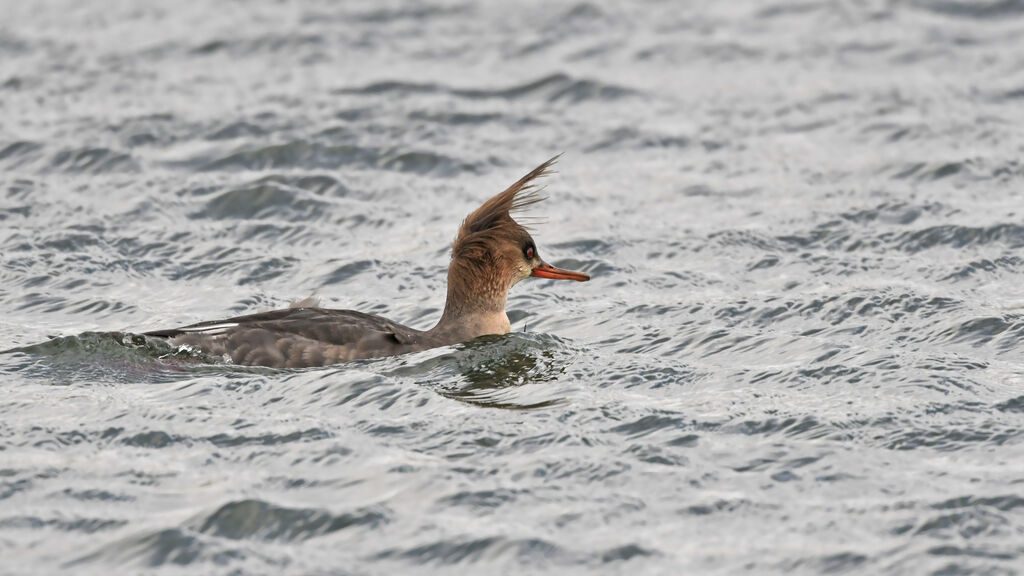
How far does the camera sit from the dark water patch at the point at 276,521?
8000 mm

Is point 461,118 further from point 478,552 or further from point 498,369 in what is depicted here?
point 478,552

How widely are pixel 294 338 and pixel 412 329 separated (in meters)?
1.09

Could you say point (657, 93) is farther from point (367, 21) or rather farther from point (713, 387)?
point (713, 387)

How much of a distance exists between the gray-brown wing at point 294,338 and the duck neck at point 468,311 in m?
0.52

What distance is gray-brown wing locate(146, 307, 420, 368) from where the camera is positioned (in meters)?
10.3

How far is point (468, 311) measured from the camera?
11.2 m

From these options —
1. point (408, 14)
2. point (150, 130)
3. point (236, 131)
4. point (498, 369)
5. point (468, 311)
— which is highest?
point (408, 14)

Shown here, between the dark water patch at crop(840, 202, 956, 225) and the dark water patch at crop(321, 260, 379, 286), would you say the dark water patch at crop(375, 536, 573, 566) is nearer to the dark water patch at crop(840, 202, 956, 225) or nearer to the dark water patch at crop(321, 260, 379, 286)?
the dark water patch at crop(321, 260, 379, 286)

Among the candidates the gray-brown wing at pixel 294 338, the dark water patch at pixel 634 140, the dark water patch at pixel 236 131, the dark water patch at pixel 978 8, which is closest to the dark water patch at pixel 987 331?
the gray-brown wing at pixel 294 338

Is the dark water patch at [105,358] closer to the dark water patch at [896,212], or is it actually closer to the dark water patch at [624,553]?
the dark water patch at [624,553]

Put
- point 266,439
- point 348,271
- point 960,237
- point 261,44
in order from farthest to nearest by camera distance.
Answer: point 261,44, point 960,237, point 348,271, point 266,439

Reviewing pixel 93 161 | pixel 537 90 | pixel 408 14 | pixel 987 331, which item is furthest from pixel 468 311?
pixel 408 14

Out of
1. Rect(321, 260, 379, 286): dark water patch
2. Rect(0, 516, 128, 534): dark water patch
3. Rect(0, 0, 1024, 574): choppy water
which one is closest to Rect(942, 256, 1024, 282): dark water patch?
Rect(0, 0, 1024, 574): choppy water

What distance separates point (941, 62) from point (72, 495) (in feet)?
42.6
